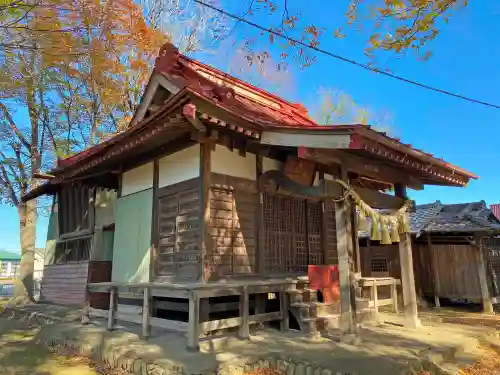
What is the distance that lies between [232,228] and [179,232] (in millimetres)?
1007

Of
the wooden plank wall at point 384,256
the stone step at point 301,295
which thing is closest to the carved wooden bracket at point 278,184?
the stone step at point 301,295

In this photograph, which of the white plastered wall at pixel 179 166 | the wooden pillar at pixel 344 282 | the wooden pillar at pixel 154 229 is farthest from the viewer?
the wooden pillar at pixel 154 229

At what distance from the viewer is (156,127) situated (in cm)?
583

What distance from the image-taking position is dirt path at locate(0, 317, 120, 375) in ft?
17.6

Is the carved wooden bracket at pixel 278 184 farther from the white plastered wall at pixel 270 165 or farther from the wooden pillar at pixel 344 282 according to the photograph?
the wooden pillar at pixel 344 282

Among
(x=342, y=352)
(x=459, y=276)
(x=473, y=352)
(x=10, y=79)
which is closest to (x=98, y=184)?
(x=10, y=79)

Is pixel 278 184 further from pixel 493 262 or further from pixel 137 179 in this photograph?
pixel 493 262

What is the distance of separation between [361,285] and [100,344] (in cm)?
481

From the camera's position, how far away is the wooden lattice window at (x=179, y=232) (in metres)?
6.54

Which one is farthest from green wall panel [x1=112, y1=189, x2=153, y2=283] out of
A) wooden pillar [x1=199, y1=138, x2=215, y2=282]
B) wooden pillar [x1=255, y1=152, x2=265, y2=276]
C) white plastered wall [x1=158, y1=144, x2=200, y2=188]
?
wooden pillar [x1=255, y1=152, x2=265, y2=276]

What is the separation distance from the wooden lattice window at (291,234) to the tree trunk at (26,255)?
33.5 feet

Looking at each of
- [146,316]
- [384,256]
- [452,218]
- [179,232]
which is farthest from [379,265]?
[146,316]

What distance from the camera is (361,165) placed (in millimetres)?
6367

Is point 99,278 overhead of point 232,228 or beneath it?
beneath
